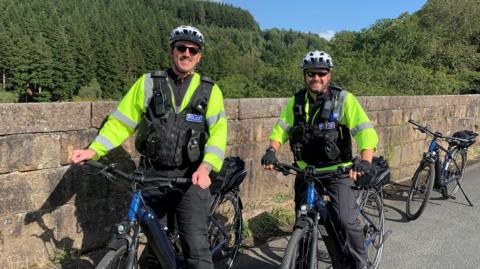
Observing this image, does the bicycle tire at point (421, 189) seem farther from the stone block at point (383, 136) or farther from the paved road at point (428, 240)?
the stone block at point (383, 136)


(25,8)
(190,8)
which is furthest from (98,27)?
(190,8)

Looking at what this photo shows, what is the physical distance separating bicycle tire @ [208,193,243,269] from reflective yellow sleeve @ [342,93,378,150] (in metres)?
1.33

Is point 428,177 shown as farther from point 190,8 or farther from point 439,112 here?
point 190,8

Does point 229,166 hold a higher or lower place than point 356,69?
lower

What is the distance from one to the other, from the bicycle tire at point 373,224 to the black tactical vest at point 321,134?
28.9 inches

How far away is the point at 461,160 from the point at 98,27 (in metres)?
112

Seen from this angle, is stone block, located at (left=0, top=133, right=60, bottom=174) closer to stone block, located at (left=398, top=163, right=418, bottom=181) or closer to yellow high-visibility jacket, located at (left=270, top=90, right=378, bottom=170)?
yellow high-visibility jacket, located at (left=270, top=90, right=378, bottom=170)

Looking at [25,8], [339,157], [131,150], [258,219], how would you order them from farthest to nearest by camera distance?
[25,8] < [258,219] < [131,150] < [339,157]

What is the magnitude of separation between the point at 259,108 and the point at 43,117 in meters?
2.88

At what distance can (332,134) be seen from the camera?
3.72 m

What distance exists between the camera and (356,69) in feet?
53.6

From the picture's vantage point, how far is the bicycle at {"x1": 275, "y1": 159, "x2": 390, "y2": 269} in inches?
134

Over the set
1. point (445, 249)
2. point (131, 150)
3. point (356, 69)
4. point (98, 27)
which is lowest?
point (445, 249)

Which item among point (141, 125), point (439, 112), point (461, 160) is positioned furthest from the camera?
point (439, 112)
